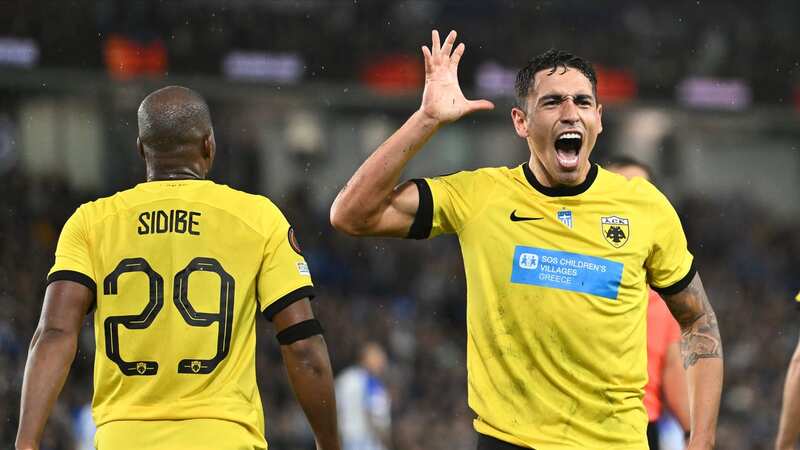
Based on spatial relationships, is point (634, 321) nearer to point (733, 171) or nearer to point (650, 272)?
point (650, 272)

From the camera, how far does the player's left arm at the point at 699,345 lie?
471cm

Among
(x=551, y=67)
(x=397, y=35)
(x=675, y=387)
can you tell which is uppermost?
(x=397, y=35)

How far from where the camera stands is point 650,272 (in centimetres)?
466

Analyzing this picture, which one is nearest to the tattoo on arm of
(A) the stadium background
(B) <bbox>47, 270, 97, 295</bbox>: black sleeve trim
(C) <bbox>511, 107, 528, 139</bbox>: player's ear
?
(C) <bbox>511, 107, 528, 139</bbox>: player's ear

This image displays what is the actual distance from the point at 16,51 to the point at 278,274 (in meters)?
15.6

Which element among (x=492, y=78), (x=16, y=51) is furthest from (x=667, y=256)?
(x=492, y=78)

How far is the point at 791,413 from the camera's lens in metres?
5.44

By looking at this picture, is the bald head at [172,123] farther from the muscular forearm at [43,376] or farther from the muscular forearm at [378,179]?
the muscular forearm at [43,376]

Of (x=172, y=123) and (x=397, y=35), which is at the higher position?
(x=397, y=35)

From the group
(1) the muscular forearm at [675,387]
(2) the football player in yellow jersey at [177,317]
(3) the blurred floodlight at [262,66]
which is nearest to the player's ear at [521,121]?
(2) the football player in yellow jersey at [177,317]

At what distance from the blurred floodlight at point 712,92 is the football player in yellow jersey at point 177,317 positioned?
19.9 m

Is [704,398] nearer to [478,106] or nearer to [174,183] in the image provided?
[478,106]

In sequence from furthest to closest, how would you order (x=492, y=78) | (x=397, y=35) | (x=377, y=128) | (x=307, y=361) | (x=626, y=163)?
(x=377, y=128), (x=397, y=35), (x=492, y=78), (x=626, y=163), (x=307, y=361)

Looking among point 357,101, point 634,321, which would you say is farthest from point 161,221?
point 357,101
